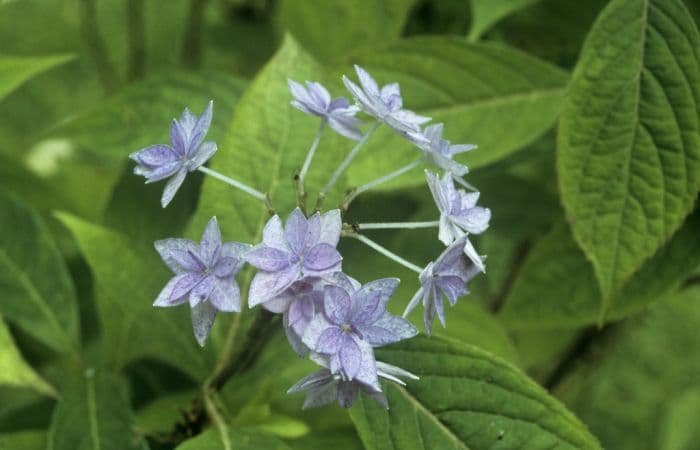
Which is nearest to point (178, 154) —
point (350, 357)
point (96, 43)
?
point (350, 357)

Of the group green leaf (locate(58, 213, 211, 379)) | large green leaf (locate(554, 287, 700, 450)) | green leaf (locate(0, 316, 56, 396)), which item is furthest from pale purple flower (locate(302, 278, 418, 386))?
large green leaf (locate(554, 287, 700, 450))

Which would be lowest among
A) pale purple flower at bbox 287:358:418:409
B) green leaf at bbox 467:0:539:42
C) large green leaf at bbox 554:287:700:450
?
large green leaf at bbox 554:287:700:450

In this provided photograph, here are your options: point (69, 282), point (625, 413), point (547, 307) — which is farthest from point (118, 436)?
point (625, 413)

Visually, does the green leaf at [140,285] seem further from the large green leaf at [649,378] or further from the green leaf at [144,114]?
the large green leaf at [649,378]

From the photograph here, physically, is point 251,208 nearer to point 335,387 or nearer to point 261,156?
point 261,156

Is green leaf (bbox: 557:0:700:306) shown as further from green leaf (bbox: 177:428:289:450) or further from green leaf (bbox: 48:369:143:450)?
green leaf (bbox: 48:369:143:450)

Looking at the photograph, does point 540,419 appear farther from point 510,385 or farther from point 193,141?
point 193,141
